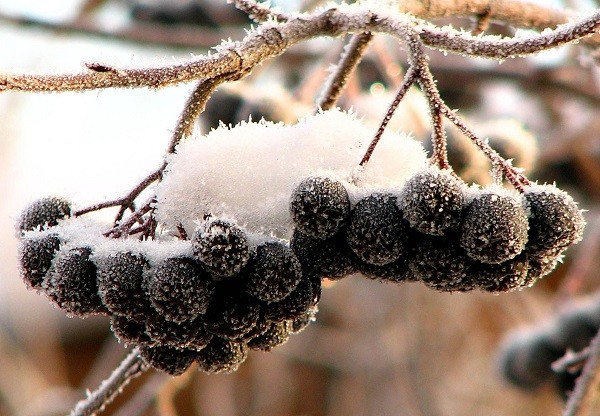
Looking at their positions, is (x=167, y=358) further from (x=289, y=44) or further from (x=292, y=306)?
(x=289, y=44)

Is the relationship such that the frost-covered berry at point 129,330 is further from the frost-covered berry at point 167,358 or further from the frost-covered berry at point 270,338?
the frost-covered berry at point 270,338

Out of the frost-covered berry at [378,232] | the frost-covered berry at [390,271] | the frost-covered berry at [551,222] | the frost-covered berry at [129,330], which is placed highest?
the frost-covered berry at [551,222]

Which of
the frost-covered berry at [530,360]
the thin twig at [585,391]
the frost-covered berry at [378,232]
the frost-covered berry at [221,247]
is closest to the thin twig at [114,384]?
the frost-covered berry at [221,247]

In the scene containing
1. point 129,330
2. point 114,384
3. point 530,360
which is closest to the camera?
point 129,330

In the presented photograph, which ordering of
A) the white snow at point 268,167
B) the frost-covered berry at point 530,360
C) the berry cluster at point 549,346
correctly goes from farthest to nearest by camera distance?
the frost-covered berry at point 530,360
the berry cluster at point 549,346
the white snow at point 268,167

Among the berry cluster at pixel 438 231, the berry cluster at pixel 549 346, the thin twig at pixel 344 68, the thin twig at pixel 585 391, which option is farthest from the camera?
the berry cluster at pixel 549 346

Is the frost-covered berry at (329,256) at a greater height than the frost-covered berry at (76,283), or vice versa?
the frost-covered berry at (329,256)

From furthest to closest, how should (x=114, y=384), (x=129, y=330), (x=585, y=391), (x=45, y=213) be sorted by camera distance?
(x=585, y=391), (x=114, y=384), (x=45, y=213), (x=129, y=330)

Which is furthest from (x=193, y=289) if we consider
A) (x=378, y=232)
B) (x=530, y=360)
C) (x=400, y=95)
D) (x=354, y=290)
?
(x=354, y=290)
